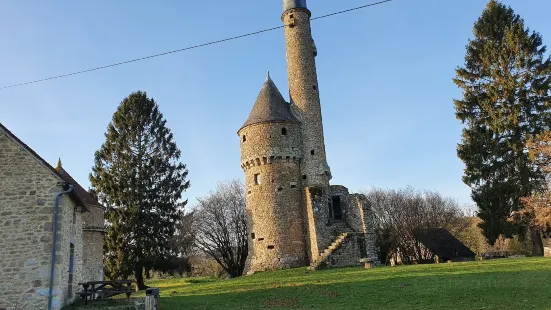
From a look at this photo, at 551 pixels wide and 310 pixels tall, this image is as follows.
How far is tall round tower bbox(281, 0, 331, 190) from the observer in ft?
106

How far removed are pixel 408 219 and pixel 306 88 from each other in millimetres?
22466

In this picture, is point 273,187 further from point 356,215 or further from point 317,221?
point 356,215

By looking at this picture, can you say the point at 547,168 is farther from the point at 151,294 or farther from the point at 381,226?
the point at 381,226

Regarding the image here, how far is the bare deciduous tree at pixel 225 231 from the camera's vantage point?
141 feet

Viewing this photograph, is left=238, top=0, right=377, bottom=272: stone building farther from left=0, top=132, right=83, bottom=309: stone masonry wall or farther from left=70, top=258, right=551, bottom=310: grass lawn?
left=0, top=132, right=83, bottom=309: stone masonry wall

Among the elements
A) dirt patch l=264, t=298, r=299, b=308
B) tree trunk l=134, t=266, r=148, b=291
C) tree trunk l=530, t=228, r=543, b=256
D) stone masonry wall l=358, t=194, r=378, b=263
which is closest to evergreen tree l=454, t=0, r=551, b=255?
tree trunk l=530, t=228, r=543, b=256

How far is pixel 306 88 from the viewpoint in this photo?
110 feet

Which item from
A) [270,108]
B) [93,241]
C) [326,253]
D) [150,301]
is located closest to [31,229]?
[150,301]

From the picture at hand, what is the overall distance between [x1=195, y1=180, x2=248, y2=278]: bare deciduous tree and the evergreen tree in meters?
21.9

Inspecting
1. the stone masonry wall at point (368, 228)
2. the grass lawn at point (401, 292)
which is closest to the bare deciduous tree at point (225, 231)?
the stone masonry wall at point (368, 228)

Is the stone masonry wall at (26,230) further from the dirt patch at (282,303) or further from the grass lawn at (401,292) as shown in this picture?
the dirt patch at (282,303)

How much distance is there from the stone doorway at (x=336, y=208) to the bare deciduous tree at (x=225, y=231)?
1355 cm

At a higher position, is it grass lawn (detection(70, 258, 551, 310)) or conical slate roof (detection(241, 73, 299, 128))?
conical slate roof (detection(241, 73, 299, 128))

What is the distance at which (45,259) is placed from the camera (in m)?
13.4
